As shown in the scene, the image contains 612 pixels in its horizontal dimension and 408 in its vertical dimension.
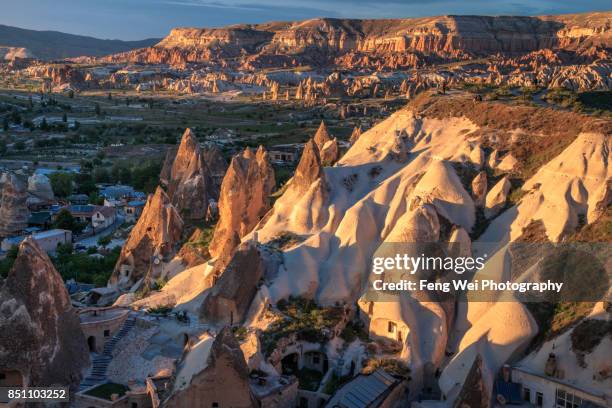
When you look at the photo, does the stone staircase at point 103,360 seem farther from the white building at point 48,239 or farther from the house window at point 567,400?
the white building at point 48,239

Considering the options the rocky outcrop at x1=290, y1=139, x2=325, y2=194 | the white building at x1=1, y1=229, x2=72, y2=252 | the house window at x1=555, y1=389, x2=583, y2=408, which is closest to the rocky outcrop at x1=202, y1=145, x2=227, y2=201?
the white building at x1=1, y1=229, x2=72, y2=252

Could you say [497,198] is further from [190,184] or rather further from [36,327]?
[190,184]

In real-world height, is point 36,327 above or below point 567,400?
above

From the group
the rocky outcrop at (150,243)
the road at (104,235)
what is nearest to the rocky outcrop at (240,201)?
the rocky outcrop at (150,243)

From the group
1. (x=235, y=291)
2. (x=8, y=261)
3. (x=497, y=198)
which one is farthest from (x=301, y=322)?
(x=8, y=261)

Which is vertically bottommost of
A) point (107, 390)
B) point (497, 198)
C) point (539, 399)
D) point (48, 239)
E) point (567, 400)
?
point (107, 390)

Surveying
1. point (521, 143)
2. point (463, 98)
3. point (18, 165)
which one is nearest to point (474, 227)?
point (521, 143)

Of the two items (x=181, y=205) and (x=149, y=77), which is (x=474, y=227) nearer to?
(x=181, y=205)
